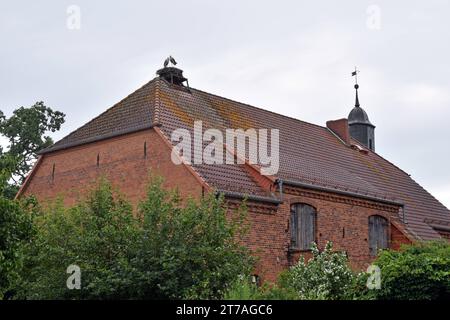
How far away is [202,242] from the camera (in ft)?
52.4

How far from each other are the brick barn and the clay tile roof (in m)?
0.06

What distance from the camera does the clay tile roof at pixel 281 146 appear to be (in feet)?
80.5

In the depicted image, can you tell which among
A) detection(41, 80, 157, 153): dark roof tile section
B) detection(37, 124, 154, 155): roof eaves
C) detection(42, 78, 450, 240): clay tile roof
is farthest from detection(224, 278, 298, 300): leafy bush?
detection(41, 80, 157, 153): dark roof tile section

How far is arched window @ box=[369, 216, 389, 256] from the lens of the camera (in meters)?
27.9

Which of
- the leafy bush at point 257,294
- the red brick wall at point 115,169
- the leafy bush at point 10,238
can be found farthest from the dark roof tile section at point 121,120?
the leafy bush at point 257,294

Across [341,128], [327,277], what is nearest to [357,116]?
[341,128]

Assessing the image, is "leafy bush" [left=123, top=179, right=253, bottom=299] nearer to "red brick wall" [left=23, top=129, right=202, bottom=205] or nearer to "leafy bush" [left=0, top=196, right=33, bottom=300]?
"leafy bush" [left=0, top=196, right=33, bottom=300]

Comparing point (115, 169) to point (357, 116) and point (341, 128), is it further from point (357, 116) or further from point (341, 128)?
point (357, 116)

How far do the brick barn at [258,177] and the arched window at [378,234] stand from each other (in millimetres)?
40

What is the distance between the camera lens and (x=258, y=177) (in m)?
23.9

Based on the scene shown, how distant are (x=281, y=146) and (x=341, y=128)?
806 cm

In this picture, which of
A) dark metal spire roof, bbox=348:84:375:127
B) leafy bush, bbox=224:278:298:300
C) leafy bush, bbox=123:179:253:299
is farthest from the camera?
dark metal spire roof, bbox=348:84:375:127

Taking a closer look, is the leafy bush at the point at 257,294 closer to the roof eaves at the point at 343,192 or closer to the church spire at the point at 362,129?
the roof eaves at the point at 343,192
